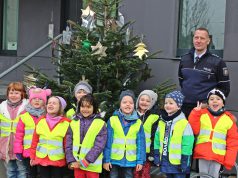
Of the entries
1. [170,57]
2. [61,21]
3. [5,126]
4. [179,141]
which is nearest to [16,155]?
[5,126]

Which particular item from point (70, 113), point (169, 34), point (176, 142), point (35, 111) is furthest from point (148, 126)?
point (169, 34)

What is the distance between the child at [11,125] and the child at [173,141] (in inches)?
77.8

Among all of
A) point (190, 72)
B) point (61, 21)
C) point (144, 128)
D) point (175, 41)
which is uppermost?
point (61, 21)

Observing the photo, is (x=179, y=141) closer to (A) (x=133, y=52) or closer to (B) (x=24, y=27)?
(A) (x=133, y=52)

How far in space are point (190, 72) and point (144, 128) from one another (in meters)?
0.97

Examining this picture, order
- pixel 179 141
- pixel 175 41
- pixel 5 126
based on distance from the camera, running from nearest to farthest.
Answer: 1. pixel 179 141
2. pixel 5 126
3. pixel 175 41

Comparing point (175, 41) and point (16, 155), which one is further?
point (175, 41)

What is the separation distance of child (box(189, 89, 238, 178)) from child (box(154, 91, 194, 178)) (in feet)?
0.53

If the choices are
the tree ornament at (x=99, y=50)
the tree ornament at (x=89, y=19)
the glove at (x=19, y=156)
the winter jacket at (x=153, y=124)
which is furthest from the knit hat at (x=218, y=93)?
the glove at (x=19, y=156)

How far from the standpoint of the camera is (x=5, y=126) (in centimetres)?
625

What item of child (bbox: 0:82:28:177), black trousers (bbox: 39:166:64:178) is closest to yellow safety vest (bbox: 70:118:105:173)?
black trousers (bbox: 39:166:64:178)

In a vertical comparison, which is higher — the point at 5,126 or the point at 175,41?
the point at 175,41

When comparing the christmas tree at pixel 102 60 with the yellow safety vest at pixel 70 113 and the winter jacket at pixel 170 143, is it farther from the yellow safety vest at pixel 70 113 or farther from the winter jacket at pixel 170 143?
the winter jacket at pixel 170 143

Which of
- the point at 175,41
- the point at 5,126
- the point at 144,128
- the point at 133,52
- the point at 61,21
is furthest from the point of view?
the point at 61,21
